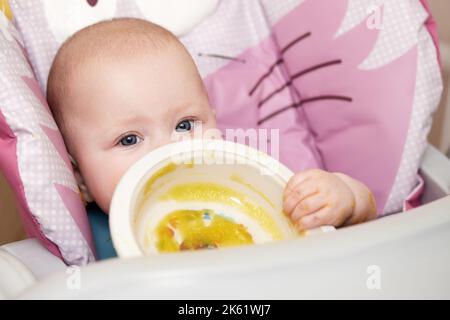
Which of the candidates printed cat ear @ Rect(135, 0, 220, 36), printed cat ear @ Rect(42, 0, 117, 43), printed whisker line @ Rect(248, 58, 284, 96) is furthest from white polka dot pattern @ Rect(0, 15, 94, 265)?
printed whisker line @ Rect(248, 58, 284, 96)

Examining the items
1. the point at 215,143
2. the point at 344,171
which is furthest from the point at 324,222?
the point at 344,171

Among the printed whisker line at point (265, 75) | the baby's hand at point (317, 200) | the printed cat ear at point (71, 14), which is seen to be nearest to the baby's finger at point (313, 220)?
the baby's hand at point (317, 200)

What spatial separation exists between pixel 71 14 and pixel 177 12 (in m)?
0.19

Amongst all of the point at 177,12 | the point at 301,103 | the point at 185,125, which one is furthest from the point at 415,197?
the point at 177,12

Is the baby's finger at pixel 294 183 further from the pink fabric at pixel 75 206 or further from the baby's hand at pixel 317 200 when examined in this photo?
the pink fabric at pixel 75 206

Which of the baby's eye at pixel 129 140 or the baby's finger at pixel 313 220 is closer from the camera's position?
the baby's finger at pixel 313 220

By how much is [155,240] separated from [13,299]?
0.22 m

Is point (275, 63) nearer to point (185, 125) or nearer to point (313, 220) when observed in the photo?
point (185, 125)

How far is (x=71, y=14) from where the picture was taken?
0.91 metres

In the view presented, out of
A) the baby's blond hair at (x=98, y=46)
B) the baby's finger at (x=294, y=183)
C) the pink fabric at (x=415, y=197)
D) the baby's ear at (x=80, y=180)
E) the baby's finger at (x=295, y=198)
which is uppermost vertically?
the baby's blond hair at (x=98, y=46)

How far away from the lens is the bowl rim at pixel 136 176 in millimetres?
539

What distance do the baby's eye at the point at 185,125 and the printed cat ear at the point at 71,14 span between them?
272mm

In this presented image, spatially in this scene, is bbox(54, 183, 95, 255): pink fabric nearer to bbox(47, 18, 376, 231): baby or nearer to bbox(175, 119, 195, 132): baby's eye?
bbox(47, 18, 376, 231): baby
